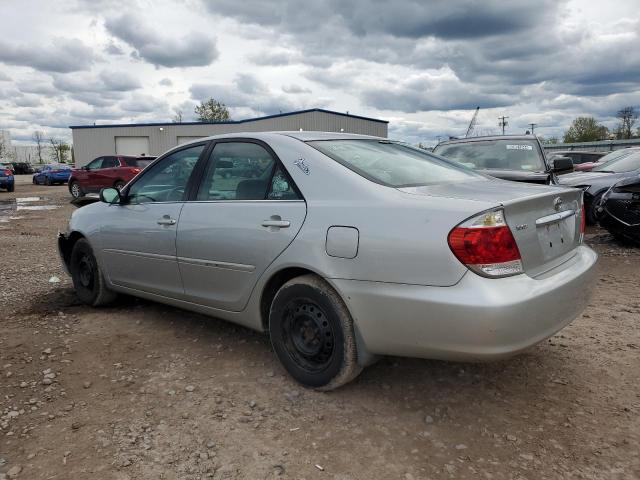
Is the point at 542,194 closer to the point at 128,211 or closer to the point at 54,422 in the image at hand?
the point at 54,422

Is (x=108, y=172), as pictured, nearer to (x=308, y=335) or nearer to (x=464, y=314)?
(x=308, y=335)

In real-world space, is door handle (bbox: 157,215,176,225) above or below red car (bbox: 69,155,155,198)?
below

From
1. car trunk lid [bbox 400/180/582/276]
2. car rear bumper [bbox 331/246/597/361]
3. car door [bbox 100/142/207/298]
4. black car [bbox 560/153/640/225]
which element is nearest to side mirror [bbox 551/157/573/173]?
black car [bbox 560/153/640/225]

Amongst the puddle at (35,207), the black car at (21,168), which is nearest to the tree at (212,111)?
the black car at (21,168)

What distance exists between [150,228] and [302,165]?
1.51 m

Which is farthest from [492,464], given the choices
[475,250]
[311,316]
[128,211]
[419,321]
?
[128,211]

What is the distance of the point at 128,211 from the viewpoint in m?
4.29

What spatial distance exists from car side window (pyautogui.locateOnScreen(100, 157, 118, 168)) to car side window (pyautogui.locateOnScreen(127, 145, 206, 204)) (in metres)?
15.8

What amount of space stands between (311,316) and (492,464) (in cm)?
117

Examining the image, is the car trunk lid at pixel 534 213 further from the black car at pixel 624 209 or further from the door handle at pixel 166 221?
the black car at pixel 624 209

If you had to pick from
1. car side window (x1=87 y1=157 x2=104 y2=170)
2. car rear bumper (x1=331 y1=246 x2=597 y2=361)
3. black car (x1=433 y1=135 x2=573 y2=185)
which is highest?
car side window (x1=87 y1=157 x2=104 y2=170)

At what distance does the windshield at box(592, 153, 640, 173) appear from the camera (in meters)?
9.32

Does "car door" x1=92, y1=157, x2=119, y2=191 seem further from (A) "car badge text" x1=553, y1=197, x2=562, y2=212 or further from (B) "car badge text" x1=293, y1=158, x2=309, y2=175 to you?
(A) "car badge text" x1=553, y1=197, x2=562, y2=212

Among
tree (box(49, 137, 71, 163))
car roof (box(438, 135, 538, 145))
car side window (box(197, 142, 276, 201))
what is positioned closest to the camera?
car side window (box(197, 142, 276, 201))
